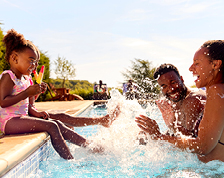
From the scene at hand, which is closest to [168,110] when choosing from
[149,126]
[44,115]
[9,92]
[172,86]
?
[172,86]

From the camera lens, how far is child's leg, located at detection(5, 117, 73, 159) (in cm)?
268

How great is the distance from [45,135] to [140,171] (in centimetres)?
123

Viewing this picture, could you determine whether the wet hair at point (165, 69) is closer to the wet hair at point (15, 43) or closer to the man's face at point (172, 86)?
the man's face at point (172, 86)

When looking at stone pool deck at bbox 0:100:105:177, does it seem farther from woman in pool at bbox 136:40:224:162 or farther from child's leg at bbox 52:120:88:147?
woman in pool at bbox 136:40:224:162

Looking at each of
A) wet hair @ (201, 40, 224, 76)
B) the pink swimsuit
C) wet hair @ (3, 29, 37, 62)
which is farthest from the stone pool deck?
wet hair @ (201, 40, 224, 76)

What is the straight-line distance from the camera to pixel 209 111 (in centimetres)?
188

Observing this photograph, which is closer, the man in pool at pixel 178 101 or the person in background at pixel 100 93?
the man in pool at pixel 178 101

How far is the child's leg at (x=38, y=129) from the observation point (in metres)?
2.68

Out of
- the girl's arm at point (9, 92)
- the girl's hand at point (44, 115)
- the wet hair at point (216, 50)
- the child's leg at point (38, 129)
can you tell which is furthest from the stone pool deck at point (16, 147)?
the wet hair at point (216, 50)

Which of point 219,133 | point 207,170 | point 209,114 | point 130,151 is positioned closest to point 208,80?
point 209,114

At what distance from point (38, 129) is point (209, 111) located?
2008 millimetres

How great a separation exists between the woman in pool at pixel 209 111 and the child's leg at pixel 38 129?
1090 millimetres

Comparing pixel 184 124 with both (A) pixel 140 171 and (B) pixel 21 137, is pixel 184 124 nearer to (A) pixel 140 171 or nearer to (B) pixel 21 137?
(A) pixel 140 171

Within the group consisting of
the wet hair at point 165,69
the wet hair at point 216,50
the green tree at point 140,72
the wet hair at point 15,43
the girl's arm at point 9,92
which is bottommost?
the girl's arm at point 9,92
